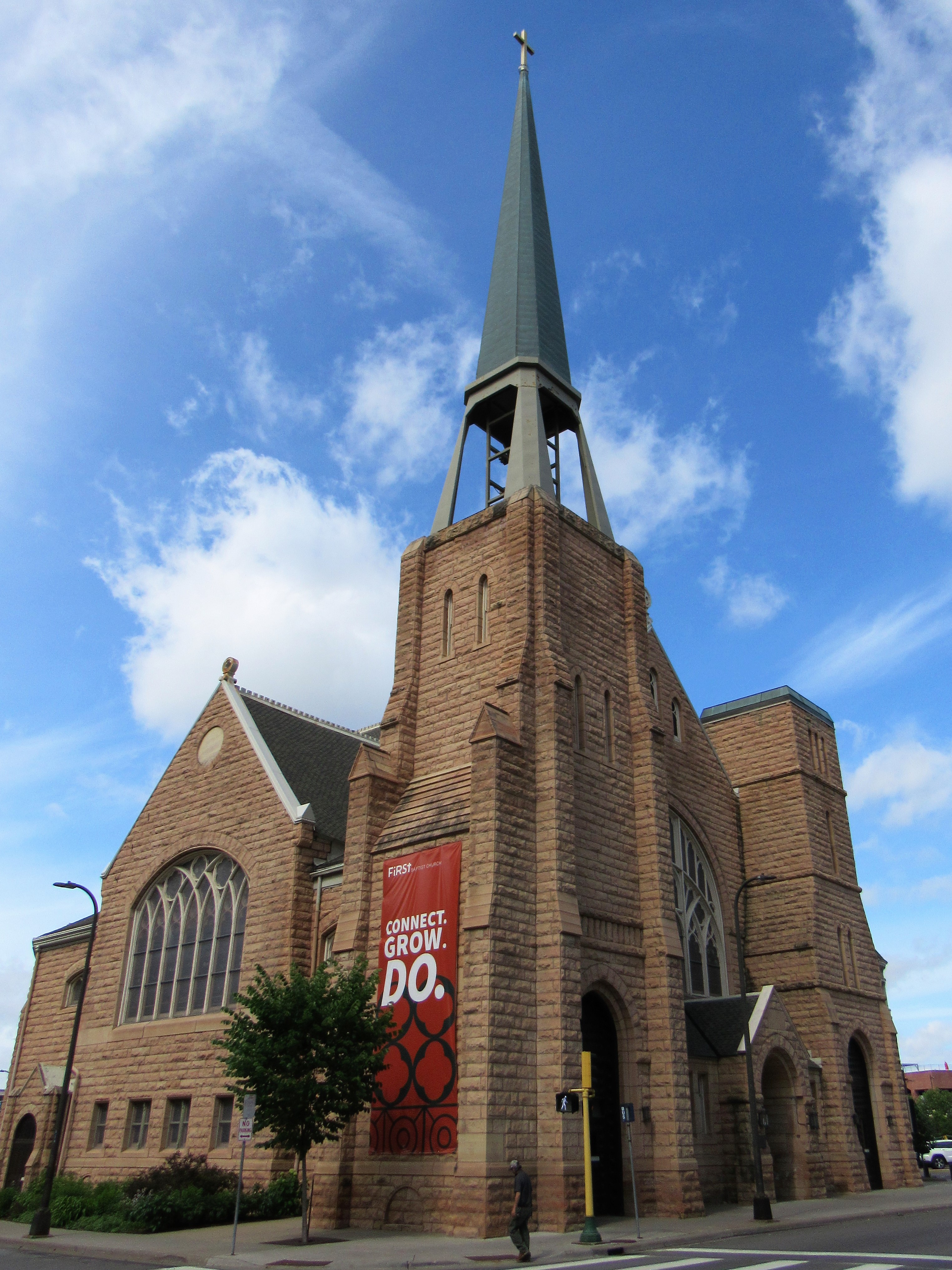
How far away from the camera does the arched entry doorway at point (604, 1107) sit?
20.8 meters

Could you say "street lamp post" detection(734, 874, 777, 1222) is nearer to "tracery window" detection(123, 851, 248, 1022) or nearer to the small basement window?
the small basement window

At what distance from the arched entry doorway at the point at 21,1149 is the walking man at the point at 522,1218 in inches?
822

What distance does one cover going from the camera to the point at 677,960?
22828mm

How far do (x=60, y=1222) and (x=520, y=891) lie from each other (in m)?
13.0

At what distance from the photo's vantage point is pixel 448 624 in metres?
25.9

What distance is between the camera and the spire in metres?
30.4

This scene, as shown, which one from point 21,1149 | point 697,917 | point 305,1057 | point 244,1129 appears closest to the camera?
point 244,1129

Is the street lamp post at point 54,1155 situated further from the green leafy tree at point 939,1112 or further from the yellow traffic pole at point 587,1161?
the green leafy tree at point 939,1112

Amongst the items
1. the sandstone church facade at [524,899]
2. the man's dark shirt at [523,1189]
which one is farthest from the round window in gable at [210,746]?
the man's dark shirt at [523,1189]

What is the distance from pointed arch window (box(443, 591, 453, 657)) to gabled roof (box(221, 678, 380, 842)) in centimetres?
459

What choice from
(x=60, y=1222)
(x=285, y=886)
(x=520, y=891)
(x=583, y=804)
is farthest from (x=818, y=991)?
(x=60, y=1222)

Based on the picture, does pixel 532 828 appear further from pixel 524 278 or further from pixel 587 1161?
pixel 524 278

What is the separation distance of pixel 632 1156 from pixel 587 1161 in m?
0.83

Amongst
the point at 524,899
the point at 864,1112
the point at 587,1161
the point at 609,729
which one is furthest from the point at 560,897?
the point at 864,1112
